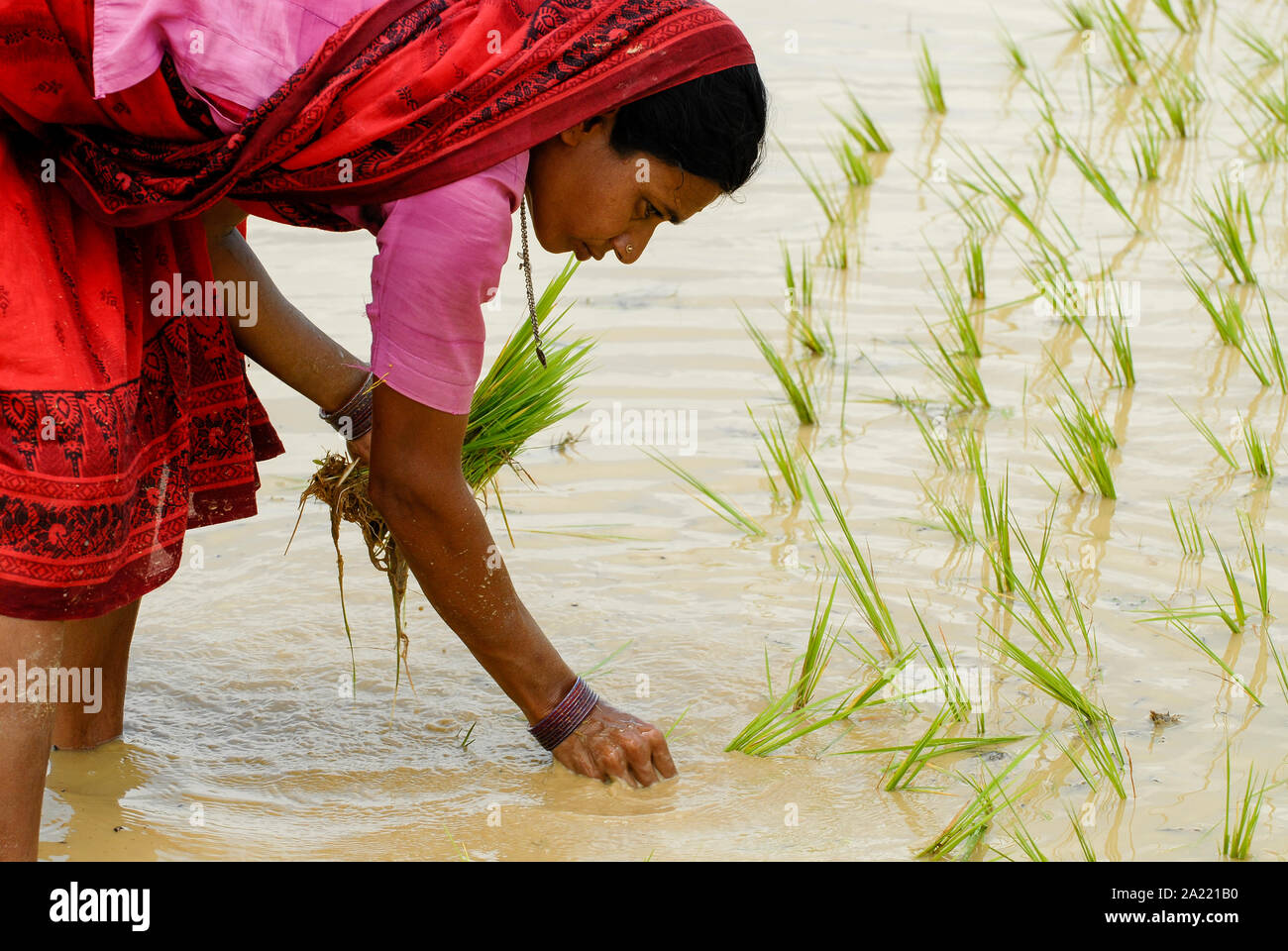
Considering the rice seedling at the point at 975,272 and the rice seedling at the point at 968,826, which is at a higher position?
the rice seedling at the point at 975,272

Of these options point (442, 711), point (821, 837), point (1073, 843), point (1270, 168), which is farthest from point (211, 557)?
point (1270, 168)

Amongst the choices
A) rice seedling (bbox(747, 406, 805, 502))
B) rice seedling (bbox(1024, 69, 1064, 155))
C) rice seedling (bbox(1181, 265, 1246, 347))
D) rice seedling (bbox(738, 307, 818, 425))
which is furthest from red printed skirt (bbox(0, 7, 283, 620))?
rice seedling (bbox(1024, 69, 1064, 155))

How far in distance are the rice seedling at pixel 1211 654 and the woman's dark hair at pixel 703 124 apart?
1199 mm

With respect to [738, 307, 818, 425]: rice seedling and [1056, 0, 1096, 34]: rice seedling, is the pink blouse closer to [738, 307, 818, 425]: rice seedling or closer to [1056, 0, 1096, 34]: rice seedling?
[738, 307, 818, 425]: rice seedling

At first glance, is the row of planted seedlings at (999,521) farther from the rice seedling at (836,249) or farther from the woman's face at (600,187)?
the woman's face at (600,187)

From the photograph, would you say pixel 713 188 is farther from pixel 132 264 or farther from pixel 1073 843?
pixel 1073 843

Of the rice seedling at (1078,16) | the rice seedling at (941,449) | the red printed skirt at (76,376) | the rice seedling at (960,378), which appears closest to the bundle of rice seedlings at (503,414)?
the red printed skirt at (76,376)

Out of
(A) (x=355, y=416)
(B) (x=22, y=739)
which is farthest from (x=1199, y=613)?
(B) (x=22, y=739)

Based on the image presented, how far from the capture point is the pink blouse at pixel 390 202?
178 cm

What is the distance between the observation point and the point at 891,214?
4.90 metres

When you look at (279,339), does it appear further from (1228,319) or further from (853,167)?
(853,167)

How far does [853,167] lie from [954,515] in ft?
6.64

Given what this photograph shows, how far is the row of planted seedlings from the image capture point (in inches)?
94.7

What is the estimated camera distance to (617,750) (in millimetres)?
2379
